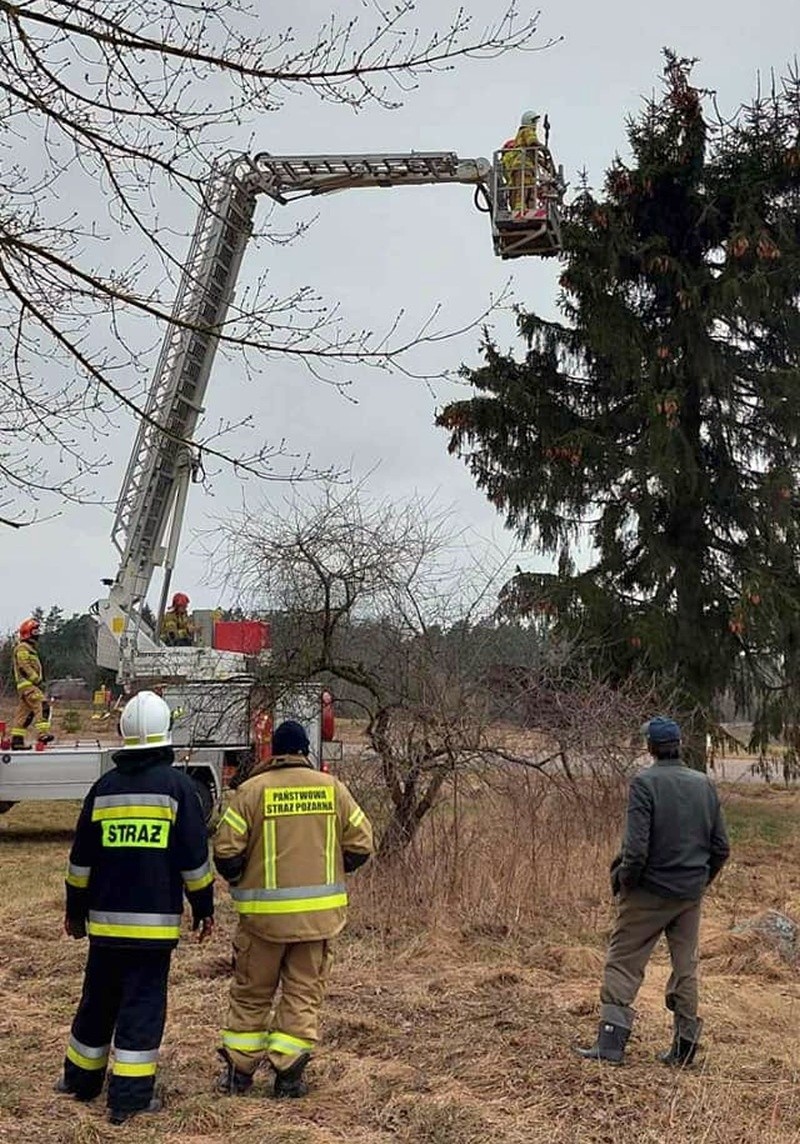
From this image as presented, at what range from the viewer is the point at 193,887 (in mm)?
4754

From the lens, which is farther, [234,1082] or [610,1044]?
[610,1044]

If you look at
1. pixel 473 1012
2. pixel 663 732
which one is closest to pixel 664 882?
pixel 663 732

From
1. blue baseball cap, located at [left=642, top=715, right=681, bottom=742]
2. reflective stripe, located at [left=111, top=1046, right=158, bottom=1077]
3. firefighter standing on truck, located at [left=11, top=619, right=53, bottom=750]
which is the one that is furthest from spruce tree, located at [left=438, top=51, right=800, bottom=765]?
reflective stripe, located at [left=111, top=1046, right=158, bottom=1077]

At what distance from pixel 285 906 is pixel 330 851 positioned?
0.32 meters

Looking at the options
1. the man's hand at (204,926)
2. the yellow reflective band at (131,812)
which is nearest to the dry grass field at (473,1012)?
the man's hand at (204,926)

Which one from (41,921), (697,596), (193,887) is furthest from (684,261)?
(193,887)

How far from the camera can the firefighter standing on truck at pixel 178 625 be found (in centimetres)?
1342

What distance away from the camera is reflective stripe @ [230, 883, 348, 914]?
4.89m

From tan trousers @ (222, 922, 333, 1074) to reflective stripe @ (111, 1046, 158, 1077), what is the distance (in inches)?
16.7

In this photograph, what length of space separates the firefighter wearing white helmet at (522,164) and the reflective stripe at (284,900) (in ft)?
30.0

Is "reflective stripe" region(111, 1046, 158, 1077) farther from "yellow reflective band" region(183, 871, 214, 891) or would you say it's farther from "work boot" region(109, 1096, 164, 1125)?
"yellow reflective band" region(183, 871, 214, 891)

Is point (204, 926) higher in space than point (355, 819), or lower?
lower

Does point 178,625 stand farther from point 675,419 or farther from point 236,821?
Result: point 236,821

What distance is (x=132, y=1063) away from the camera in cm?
455
